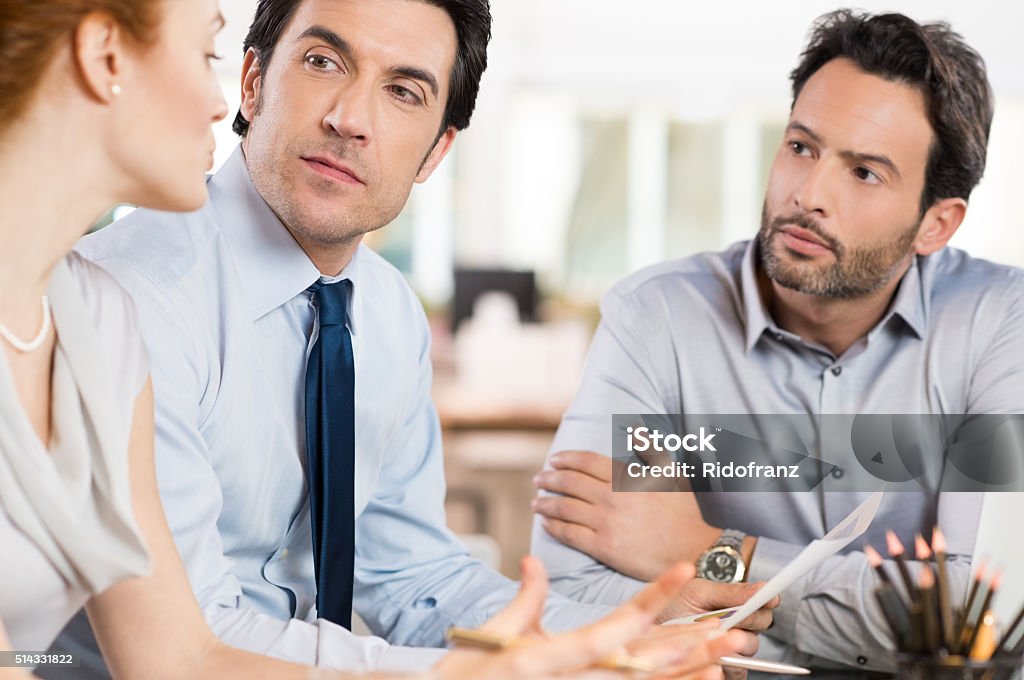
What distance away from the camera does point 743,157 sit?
27.4 ft

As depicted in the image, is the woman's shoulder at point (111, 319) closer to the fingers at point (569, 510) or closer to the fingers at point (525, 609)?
the fingers at point (525, 609)

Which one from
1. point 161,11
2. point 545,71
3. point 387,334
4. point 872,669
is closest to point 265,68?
point 387,334

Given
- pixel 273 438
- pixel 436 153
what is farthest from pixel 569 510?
pixel 436 153

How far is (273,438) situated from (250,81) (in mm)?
555

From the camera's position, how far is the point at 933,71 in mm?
1743

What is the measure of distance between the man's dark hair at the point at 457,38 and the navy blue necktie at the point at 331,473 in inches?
17.3

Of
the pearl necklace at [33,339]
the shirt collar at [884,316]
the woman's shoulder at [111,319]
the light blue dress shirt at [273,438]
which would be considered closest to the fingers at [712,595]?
the light blue dress shirt at [273,438]

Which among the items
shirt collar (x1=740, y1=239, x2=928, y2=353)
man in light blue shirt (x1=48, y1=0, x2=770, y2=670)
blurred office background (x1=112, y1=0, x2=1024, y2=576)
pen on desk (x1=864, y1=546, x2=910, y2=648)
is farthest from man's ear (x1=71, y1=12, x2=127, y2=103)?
blurred office background (x1=112, y1=0, x2=1024, y2=576)

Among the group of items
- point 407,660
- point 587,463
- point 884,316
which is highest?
point 884,316

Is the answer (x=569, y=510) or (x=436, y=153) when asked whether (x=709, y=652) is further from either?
(x=436, y=153)

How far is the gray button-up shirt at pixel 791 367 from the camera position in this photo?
172cm

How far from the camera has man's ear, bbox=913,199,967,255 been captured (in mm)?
1869

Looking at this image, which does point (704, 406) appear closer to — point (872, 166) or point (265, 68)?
point (872, 166)

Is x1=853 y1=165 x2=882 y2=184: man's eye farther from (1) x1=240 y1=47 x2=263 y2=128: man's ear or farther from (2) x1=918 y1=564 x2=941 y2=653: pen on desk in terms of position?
(2) x1=918 y1=564 x2=941 y2=653: pen on desk
